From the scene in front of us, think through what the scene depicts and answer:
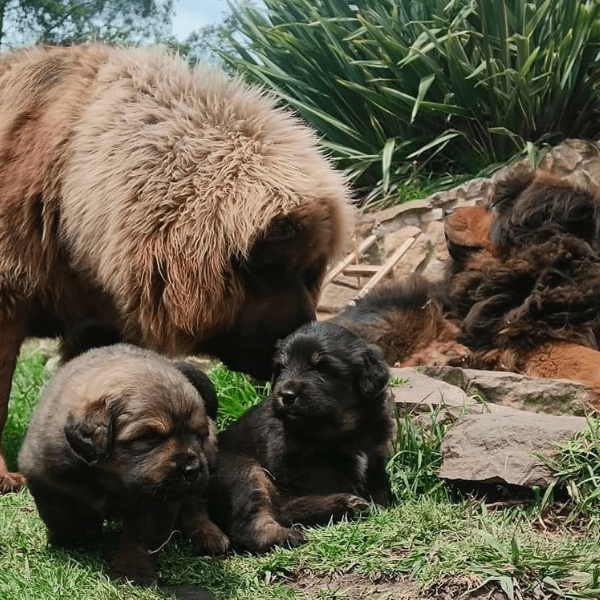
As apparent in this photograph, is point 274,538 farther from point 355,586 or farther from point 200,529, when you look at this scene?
point 355,586

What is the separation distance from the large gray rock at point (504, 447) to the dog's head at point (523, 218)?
6.33 feet

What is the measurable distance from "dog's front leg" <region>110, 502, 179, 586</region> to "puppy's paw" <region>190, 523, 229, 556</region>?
0.86 feet

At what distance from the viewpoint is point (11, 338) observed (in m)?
5.10

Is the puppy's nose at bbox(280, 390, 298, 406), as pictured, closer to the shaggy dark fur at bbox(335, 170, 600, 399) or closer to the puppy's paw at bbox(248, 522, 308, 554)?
the puppy's paw at bbox(248, 522, 308, 554)

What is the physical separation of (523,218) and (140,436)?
3419 millimetres

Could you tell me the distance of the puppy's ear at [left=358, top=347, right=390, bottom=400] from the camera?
4277mm

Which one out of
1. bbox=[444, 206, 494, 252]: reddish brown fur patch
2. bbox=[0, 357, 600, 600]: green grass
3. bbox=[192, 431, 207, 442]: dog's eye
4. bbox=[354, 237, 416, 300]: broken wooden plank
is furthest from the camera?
bbox=[354, 237, 416, 300]: broken wooden plank

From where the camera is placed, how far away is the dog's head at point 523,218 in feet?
19.9

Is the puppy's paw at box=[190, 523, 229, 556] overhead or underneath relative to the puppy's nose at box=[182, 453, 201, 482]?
underneath

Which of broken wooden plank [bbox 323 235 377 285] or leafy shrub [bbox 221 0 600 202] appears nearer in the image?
broken wooden plank [bbox 323 235 377 285]

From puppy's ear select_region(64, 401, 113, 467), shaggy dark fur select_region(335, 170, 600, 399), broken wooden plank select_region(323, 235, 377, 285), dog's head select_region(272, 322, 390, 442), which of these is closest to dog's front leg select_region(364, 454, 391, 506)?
dog's head select_region(272, 322, 390, 442)

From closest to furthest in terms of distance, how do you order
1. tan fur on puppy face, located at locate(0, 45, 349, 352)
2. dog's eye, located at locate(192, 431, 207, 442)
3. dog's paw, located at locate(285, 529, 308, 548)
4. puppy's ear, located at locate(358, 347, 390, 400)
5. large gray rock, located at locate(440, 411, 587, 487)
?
dog's eye, located at locate(192, 431, 207, 442) < dog's paw, located at locate(285, 529, 308, 548) < large gray rock, located at locate(440, 411, 587, 487) < puppy's ear, located at locate(358, 347, 390, 400) < tan fur on puppy face, located at locate(0, 45, 349, 352)

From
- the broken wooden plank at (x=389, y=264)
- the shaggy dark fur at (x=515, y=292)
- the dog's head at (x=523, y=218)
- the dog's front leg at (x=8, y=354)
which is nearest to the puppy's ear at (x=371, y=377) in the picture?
the shaggy dark fur at (x=515, y=292)

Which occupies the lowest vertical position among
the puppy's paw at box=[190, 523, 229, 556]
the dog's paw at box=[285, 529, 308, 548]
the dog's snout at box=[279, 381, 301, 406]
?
the dog's paw at box=[285, 529, 308, 548]
